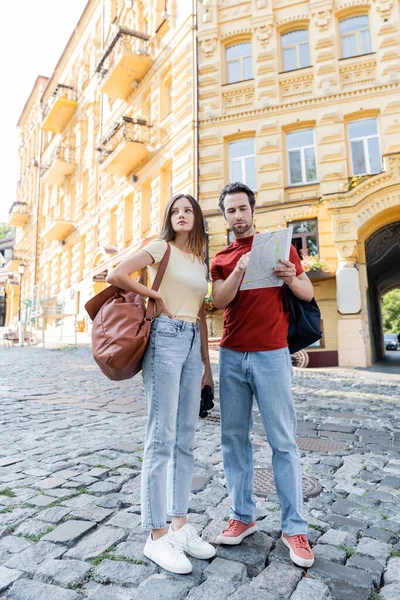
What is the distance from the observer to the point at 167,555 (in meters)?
2.16

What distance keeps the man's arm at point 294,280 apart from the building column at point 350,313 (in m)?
11.2

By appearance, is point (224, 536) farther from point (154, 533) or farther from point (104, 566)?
point (104, 566)

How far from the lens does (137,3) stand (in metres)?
19.6

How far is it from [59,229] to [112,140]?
30.0 feet

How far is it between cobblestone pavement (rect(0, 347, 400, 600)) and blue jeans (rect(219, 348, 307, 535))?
0.23 m

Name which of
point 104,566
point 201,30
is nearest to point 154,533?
point 104,566

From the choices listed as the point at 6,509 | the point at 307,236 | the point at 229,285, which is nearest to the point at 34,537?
the point at 6,509

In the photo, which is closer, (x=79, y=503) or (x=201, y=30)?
(x=79, y=503)

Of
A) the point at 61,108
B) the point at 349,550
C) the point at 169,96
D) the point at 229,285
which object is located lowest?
the point at 349,550

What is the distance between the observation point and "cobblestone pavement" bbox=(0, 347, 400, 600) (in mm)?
2023

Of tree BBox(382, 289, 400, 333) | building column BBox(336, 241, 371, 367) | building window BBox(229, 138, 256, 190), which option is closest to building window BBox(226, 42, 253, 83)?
building window BBox(229, 138, 256, 190)

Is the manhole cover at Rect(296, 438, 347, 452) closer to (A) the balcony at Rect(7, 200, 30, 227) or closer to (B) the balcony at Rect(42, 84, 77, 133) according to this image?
(B) the balcony at Rect(42, 84, 77, 133)

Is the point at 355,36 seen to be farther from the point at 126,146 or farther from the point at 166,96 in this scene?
the point at 126,146

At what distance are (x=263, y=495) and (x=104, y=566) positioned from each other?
1.39 metres
